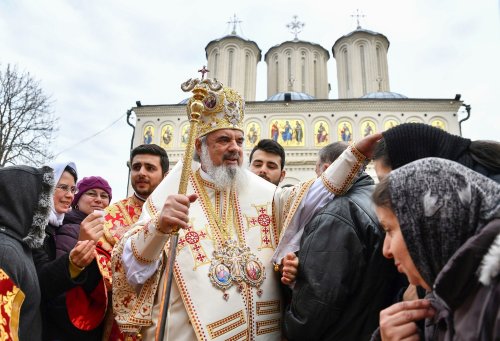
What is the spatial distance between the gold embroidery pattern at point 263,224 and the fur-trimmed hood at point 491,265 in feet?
5.83

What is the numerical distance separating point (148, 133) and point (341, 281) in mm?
26111

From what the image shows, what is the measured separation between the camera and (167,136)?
2675 centimetres

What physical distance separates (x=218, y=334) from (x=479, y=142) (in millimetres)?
1718

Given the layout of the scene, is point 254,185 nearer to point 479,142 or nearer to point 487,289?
point 479,142

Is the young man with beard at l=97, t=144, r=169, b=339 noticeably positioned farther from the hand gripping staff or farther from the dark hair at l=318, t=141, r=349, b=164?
the dark hair at l=318, t=141, r=349, b=164

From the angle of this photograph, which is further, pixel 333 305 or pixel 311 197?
pixel 311 197

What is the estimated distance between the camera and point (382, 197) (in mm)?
1403

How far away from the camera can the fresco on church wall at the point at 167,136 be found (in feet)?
86.6

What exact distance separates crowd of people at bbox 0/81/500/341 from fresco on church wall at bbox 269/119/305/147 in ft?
73.6

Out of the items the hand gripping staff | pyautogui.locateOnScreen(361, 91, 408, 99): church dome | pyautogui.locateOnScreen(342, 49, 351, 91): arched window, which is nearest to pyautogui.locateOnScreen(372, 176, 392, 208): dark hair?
the hand gripping staff

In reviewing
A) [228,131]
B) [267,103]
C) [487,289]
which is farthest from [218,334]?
[267,103]

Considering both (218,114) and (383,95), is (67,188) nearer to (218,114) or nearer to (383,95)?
(218,114)

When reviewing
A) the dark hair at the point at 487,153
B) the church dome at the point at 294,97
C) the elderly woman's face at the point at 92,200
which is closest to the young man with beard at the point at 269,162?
the elderly woman's face at the point at 92,200

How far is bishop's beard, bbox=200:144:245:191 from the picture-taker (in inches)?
116
